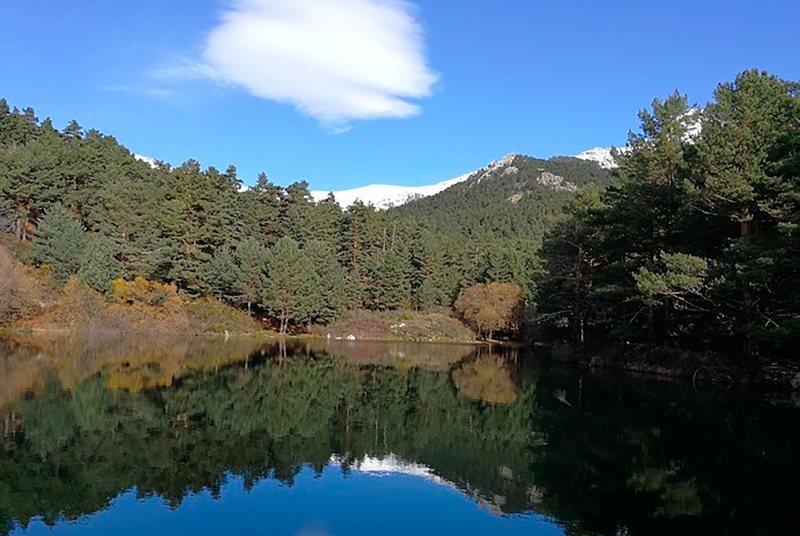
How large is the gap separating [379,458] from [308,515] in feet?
11.7

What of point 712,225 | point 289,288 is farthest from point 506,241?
point 712,225

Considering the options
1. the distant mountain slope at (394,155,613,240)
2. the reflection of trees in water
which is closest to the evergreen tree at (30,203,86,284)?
the reflection of trees in water

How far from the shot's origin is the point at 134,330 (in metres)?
46.0

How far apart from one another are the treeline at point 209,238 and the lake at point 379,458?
29387 millimetres

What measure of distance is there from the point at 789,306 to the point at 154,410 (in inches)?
854

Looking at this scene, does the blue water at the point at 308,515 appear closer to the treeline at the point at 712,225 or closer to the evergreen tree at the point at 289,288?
the treeline at the point at 712,225

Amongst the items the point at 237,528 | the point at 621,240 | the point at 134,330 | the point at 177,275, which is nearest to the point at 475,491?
the point at 237,528

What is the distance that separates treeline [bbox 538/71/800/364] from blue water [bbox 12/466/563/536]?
15.0m

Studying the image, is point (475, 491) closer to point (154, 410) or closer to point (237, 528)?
point (237, 528)

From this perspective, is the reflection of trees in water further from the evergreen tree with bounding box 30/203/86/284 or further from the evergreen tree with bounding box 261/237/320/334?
the evergreen tree with bounding box 30/203/86/284

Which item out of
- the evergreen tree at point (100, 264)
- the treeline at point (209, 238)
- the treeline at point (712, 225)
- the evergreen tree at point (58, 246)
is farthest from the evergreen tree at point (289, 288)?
the treeline at point (712, 225)

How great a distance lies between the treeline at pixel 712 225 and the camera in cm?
2158

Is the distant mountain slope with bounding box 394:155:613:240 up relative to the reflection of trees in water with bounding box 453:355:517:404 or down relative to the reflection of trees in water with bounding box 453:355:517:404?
up

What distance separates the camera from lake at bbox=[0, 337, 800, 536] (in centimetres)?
854
